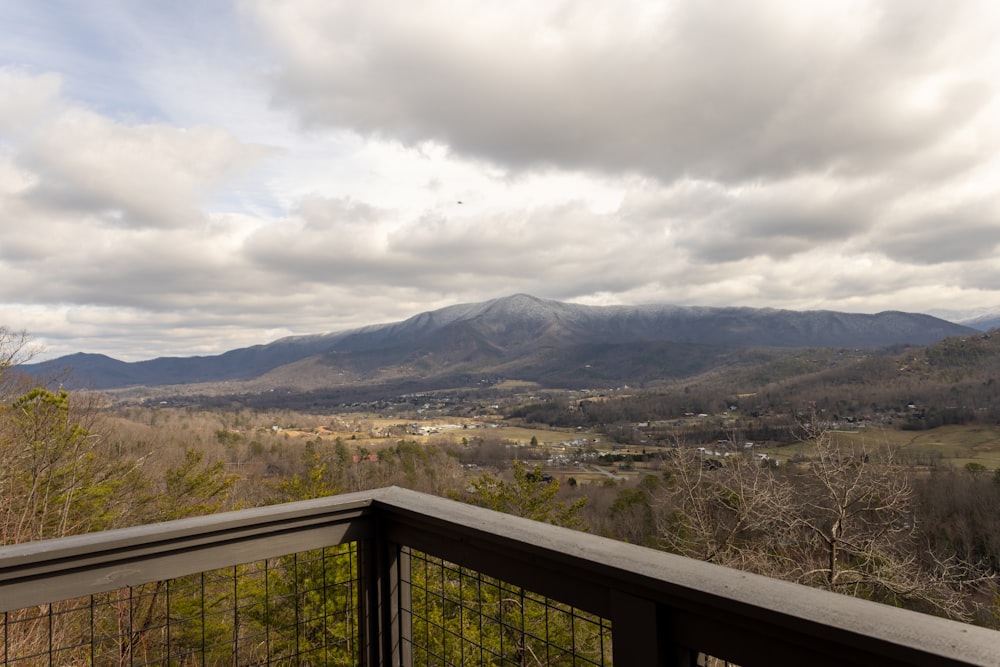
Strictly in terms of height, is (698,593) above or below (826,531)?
above

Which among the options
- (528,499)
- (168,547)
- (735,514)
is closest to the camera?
(168,547)

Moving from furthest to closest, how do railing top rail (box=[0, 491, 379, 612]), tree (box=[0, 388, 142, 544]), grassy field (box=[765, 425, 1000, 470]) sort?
grassy field (box=[765, 425, 1000, 470]) < tree (box=[0, 388, 142, 544]) < railing top rail (box=[0, 491, 379, 612])

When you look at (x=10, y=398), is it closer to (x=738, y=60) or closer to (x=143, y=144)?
(x=143, y=144)

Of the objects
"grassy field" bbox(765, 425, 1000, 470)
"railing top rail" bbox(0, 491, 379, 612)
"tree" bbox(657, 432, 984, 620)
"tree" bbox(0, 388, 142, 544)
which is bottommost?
"grassy field" bbox(765, 425, 1000, 470)

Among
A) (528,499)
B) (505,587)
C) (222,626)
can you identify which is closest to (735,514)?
(528,499)

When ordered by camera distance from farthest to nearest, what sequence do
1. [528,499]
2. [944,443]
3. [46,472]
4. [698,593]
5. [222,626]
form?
[944,443], [528,499], [46,472], [222,626], [698,593]

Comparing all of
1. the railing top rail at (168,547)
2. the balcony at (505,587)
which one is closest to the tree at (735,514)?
the balcony at (505,587)

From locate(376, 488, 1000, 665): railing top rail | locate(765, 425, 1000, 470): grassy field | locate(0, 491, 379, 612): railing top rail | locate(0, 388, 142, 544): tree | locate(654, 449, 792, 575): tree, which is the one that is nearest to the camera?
locate(376, 488, 1000, 665): railing top rail

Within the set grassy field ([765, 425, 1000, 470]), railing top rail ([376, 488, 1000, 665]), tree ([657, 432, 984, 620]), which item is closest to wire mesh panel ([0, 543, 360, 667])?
railing top rail ([376, 488, 1000, 665])

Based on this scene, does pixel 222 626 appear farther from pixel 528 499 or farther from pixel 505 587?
pixel 528 499

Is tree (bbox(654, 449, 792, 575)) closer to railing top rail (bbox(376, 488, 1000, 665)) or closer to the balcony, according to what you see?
the balcony

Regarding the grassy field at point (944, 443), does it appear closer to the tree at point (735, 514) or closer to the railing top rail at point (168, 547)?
the tree at point (735, 514)

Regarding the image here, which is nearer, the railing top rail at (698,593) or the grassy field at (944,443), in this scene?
the railing top rail at (698,593)

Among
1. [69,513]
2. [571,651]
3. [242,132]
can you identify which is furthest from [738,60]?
[69,513]
